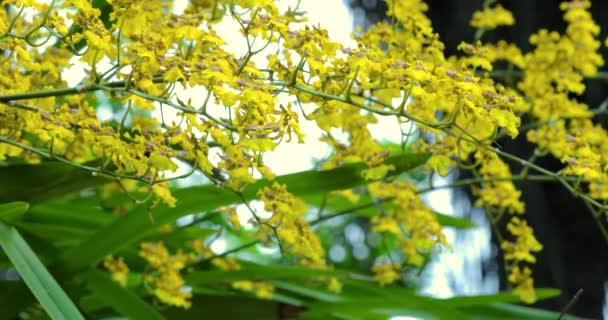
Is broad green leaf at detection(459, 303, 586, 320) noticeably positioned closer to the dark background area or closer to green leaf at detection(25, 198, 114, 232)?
the dark background area

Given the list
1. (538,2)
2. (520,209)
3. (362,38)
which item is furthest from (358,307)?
(538,2)

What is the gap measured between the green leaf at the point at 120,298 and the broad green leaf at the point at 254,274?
8.1 inches

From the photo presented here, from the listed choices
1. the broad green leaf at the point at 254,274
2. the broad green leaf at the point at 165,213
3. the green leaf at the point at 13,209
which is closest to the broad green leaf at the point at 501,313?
the broad green leaf at the point at 254,274

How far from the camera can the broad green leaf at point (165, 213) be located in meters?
1.19

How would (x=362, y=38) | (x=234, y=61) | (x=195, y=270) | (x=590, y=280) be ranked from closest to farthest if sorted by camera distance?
1. (x=234, y=61)
2. (x=362, y=38)
3. (x=195, y=270)
4. (x=590, y=280)

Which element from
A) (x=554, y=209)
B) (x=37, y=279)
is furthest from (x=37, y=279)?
(x=554, y=209)

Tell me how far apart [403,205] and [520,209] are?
0.68ft

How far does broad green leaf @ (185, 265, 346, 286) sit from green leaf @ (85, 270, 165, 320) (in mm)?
205

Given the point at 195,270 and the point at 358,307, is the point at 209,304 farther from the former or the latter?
the point at 358,307

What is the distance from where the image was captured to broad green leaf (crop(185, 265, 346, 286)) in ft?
4.55

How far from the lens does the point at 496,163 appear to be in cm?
121

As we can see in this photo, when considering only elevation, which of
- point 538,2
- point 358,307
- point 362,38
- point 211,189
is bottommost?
point 358,307

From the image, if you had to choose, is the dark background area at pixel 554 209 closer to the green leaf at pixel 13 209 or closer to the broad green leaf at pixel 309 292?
the broad green leaf at pixel 309 292

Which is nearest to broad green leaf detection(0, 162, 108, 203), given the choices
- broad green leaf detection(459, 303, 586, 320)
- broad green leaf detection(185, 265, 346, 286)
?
broad green leaf detection(185, 265, 346, 286)
